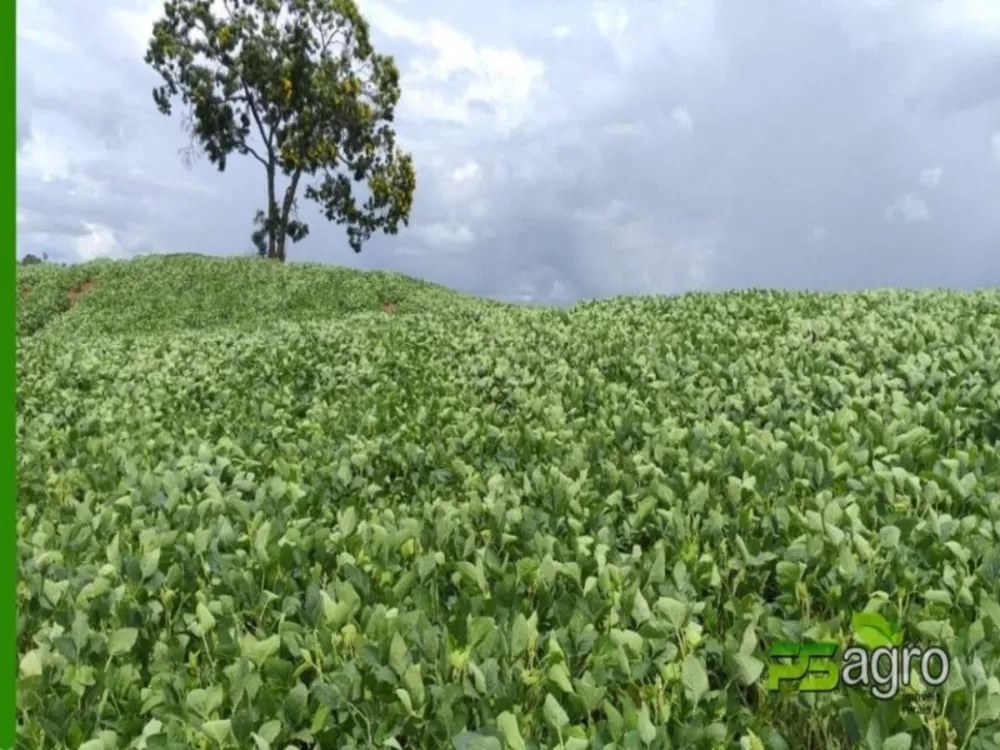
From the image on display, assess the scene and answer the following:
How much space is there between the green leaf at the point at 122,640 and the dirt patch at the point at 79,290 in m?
39.8

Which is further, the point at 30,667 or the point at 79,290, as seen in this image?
the point at 79,290

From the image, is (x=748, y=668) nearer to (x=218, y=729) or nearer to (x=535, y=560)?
(x=535, y=560)

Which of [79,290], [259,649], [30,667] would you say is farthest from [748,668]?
[79,290]

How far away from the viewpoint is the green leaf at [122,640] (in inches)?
149

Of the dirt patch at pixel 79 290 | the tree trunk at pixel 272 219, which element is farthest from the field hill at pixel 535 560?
the tree trunk at pixel 272 219

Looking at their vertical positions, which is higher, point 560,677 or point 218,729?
point 560,677

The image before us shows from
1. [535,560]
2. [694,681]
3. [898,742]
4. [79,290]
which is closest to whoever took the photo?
[898,742]

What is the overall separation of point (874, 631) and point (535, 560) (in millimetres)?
1644

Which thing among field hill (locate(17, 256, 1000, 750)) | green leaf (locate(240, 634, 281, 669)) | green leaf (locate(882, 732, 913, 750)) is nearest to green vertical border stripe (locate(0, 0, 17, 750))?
field hill (locate(17, 256, 1000, 750))

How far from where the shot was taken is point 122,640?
12.5 feet

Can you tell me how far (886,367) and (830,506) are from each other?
5411mm

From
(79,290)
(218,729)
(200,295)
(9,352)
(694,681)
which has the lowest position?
(218,729)

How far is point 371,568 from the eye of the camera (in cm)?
452

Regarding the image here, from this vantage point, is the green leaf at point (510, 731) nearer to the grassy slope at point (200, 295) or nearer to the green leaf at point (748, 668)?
the green leaf at point (748, 668)
